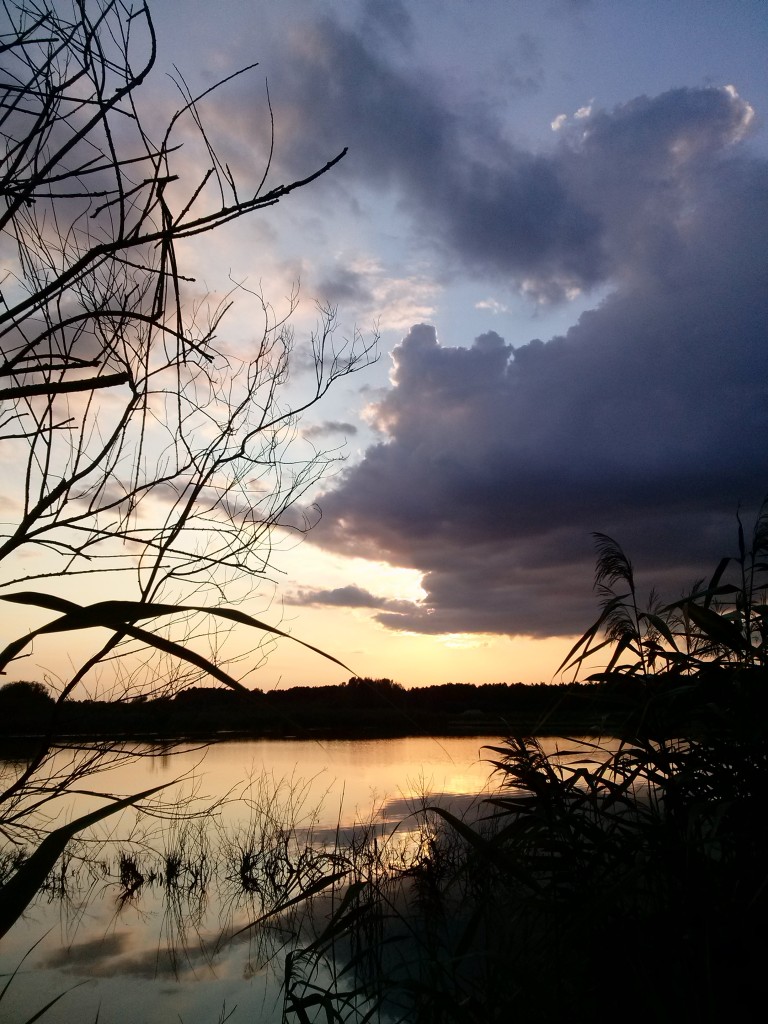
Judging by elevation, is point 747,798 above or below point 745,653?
below

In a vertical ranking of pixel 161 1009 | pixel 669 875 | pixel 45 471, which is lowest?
pixel 161 1009

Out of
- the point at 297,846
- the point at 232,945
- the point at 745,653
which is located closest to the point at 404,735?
the point at 297,846

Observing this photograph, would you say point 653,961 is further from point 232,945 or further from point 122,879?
point 122,879

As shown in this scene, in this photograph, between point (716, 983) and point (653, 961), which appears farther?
point (653, 961)

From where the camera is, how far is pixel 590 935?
297 cm

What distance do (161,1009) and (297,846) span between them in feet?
15.6

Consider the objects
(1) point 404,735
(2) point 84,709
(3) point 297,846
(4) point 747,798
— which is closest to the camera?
(2) point 84,709

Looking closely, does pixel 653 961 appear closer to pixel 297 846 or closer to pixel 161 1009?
pixel 161 1009

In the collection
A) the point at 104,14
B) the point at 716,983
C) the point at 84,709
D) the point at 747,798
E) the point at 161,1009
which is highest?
the point at 104,14

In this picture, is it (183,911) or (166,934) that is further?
(183,911)

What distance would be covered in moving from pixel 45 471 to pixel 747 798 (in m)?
2.94

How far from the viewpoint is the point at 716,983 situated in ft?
8.43

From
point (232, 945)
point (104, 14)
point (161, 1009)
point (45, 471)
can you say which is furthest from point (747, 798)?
point (232, 945)

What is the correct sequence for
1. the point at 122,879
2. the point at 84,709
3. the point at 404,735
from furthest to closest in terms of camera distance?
the point at 404,735, the point at 122,879, the point at 84,709
